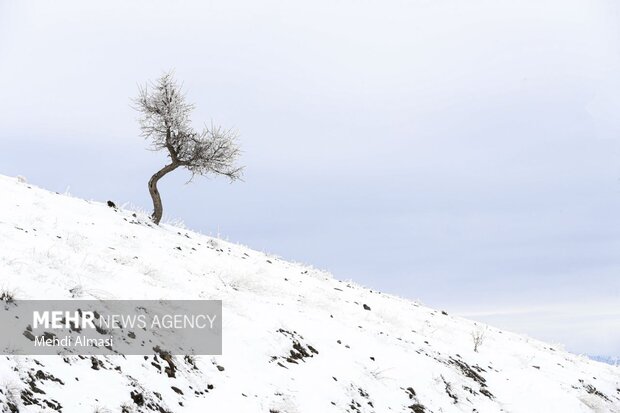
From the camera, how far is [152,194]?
2473 centimetres

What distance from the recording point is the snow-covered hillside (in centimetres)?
728

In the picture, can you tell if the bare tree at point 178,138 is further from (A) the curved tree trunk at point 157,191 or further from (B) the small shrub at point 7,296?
(B) the small shrub at point 7,296

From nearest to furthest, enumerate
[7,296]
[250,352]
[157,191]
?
1. [7,296]
2. [250,352]
3. [157,191]

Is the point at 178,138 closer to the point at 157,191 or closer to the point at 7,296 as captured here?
the point at 157,191

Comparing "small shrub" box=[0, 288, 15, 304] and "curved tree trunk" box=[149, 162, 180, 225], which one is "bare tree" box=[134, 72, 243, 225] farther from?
"small shrub" box=[0, 288, 15, 304]

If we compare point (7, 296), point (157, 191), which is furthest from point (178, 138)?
→ point (7, 296)

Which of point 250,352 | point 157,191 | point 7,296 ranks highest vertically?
point 157,191

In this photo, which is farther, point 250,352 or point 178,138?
point 178,138

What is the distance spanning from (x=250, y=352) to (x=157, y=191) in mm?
16543

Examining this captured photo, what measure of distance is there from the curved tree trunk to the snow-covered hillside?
338cm

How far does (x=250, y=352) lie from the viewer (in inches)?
391

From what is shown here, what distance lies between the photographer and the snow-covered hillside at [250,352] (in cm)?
728

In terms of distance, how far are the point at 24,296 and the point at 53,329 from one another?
856 mm

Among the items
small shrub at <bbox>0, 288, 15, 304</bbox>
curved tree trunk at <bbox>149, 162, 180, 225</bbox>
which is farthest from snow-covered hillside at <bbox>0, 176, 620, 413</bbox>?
curved tree trunk at <bbox>149, 162, 180, 225</bbox>
